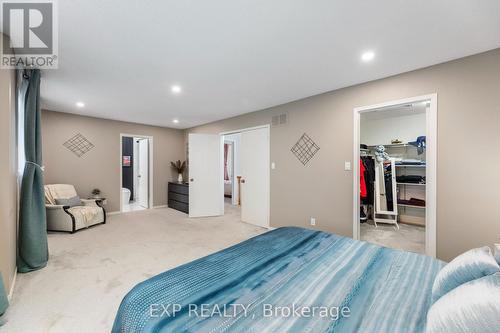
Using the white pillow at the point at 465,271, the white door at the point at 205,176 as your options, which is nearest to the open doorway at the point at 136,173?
the white door at the point at 205,176

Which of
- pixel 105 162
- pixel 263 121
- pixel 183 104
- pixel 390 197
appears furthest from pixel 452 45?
pixel 105 162

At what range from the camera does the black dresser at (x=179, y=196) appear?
530 cm

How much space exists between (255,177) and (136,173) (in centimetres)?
508

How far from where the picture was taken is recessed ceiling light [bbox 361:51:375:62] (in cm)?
214

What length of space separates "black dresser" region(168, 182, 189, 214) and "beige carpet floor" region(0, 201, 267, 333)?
0.75m

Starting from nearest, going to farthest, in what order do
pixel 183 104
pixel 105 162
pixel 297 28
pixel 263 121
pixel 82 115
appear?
pixel 297 28, pixel 183 104, pixel 263 121, pixel 82 115, pixel 105 162

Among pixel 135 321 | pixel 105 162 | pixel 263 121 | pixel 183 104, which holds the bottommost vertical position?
pixel 135 321

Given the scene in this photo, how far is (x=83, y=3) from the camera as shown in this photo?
1504mm

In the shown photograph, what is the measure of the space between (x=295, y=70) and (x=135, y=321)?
266 centimetres

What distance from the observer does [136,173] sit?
24.1 feet

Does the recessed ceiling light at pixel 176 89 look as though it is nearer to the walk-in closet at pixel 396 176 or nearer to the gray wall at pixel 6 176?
the gray wall at pixel 6 176

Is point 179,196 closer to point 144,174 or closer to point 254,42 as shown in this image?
point 144,174

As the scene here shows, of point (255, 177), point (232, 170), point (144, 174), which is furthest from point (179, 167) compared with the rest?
point (255, 177)

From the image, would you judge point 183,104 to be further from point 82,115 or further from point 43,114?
point 43,114
